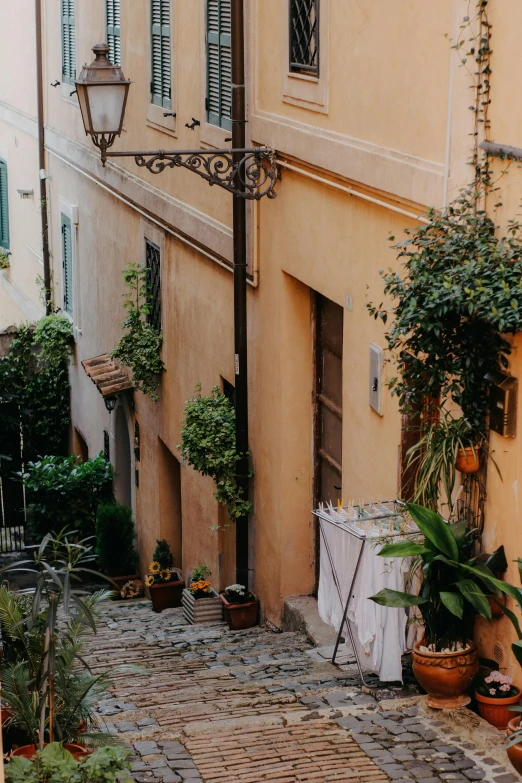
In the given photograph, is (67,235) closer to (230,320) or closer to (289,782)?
(230,320)

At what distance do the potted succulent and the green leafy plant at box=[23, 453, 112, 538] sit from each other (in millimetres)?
9897

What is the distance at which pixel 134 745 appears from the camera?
6.27m

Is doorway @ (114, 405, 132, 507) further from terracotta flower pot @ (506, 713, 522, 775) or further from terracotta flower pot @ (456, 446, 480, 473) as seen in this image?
terracotta flower pot @ (506, 713, 522, 775)

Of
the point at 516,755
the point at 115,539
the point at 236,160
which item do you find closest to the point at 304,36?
the point at 236,160

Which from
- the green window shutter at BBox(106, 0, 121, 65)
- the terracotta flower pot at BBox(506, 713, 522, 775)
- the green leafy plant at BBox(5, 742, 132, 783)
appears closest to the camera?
the green leafy plant at BBox(5, 742, 132, 783)

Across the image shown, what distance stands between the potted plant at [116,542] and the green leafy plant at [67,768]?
8974mm

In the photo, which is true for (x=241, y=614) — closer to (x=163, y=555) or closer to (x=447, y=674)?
(x=163, y=555)

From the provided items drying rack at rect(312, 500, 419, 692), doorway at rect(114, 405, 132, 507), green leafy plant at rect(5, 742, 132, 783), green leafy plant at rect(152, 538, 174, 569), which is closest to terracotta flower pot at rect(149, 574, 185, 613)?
green leafy plant at rect(152, 538, 174, 569)

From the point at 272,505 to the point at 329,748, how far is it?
12.4ft

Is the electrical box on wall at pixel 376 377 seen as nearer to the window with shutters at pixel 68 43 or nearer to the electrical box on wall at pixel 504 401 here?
the electrical box on wall at pixel 504 401

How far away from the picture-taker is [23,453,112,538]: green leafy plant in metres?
15.8

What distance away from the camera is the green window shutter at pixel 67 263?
58.8 feet

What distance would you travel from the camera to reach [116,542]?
14539 mm

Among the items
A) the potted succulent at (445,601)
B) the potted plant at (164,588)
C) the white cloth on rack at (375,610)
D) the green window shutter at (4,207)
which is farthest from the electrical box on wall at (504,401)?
the green window shutter at (4,207)
